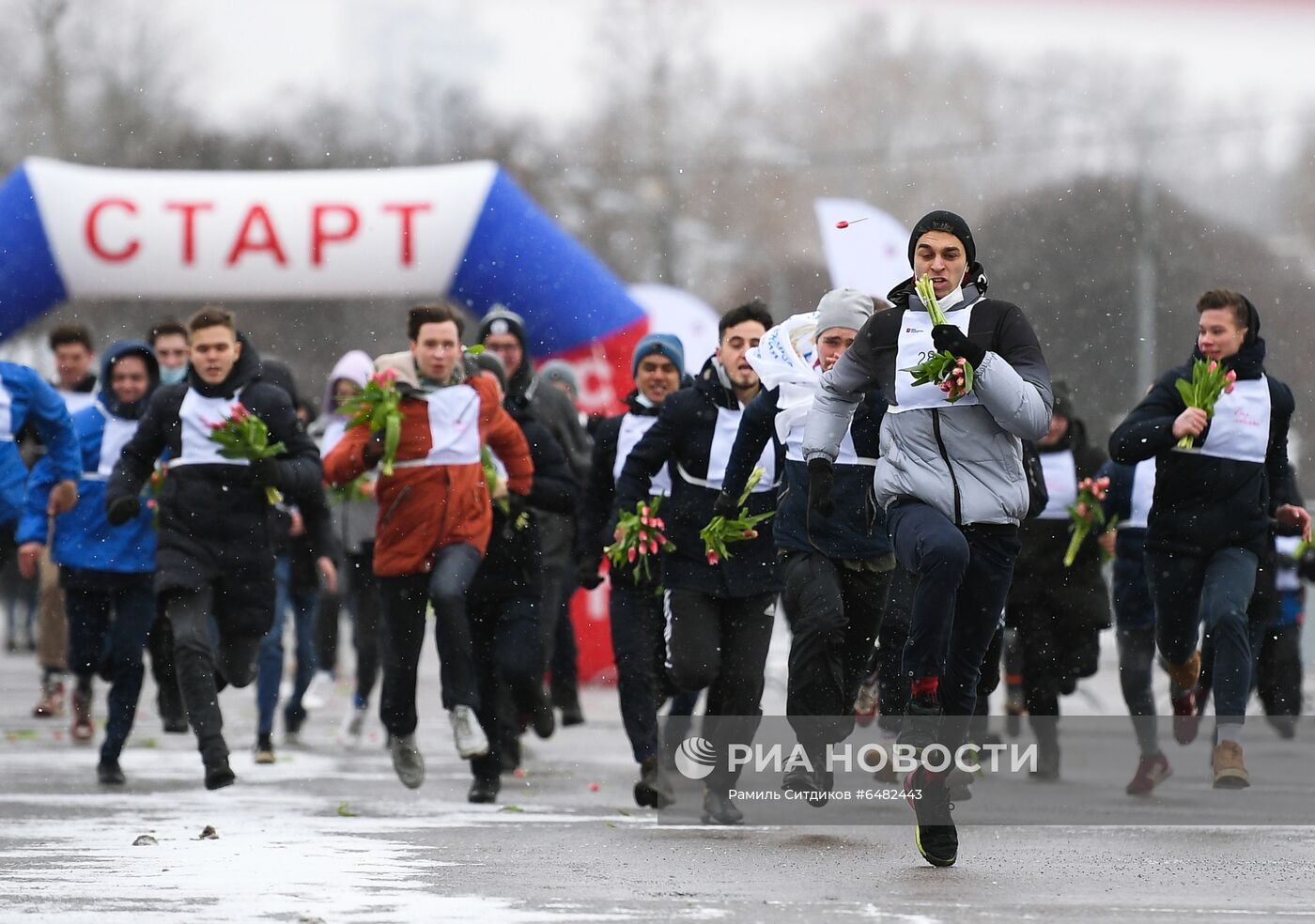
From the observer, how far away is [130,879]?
23.3 ft

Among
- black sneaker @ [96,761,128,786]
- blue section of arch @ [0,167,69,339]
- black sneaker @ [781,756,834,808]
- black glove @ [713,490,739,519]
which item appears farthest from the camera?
blue section of arch @ [0,167,69,339]

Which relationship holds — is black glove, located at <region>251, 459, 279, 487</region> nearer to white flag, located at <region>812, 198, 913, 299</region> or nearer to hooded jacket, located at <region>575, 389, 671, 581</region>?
hooded jacket, located at <region>575, 389, 671, 581</region>

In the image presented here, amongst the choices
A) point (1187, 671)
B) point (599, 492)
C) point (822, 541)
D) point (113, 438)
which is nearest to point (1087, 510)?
point (1187, 671)

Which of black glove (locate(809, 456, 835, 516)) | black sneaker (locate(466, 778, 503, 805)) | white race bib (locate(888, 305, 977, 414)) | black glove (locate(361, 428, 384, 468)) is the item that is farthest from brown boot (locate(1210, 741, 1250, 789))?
black glove (locate(361, 428, 384, 468))

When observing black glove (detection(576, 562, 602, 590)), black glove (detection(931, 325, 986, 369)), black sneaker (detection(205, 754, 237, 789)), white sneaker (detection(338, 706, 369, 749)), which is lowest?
white sneaker (detection(338, 706, 369, 749))

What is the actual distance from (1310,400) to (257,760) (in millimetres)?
22658

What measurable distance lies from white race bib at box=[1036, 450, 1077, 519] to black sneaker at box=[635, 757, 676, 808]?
2828 mm

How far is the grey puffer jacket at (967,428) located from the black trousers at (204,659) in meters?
3.39

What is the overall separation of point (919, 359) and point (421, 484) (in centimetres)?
298

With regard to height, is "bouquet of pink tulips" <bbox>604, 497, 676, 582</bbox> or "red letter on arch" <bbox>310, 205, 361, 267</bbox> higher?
"red letter on arch" <bbox>310, 205, 361, 267</bbox>

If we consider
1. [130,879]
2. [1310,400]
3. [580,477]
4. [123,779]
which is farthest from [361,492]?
[1310,400]

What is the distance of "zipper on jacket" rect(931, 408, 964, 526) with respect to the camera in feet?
25.1

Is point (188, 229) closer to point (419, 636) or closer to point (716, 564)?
point (419, 636)

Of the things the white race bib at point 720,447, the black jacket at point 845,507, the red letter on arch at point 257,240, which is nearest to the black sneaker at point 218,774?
the white race bib at point 720,447
